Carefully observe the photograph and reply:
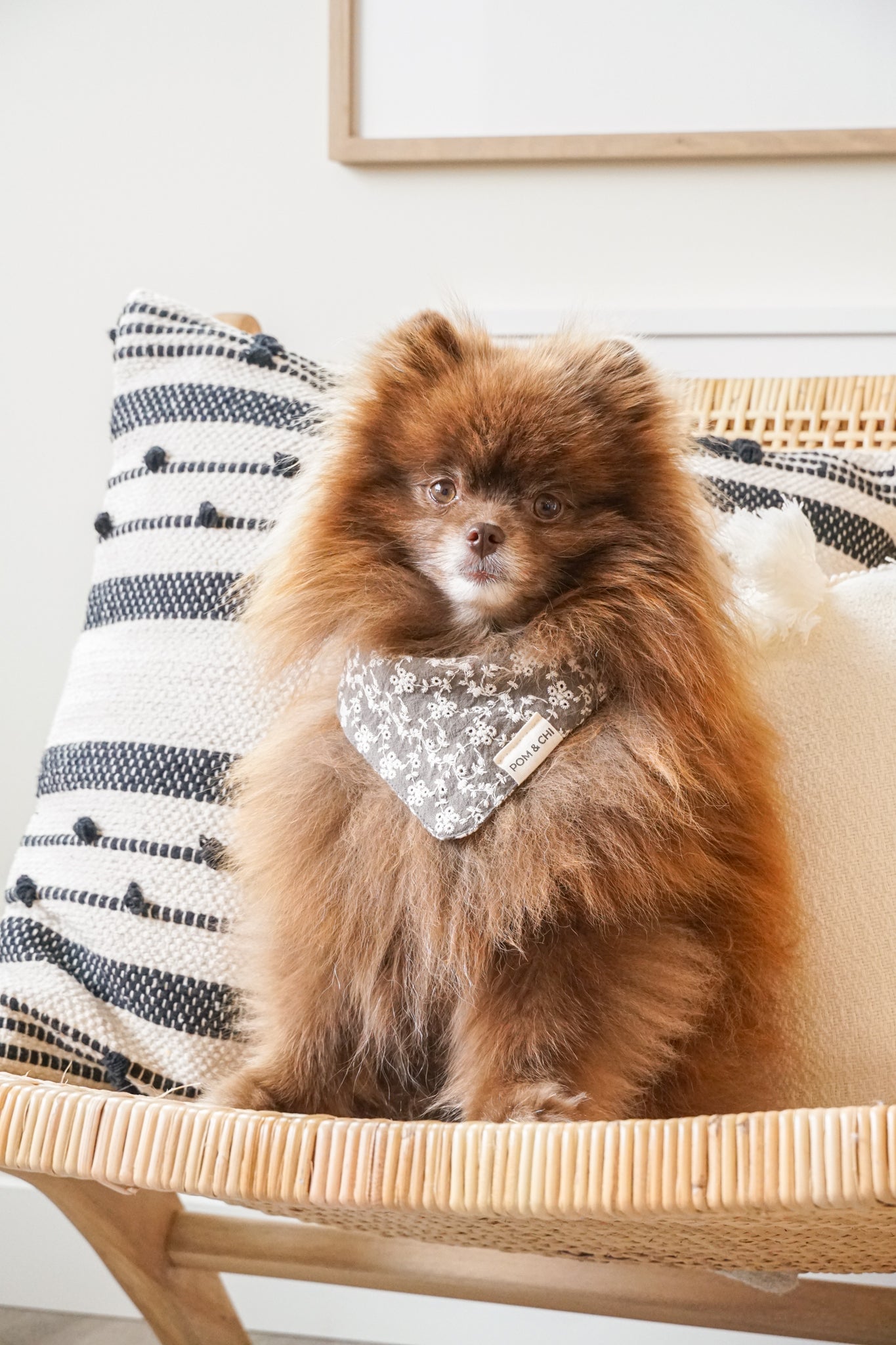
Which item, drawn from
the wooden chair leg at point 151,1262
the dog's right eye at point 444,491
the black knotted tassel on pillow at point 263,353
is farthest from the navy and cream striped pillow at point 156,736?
the dog's right eye at point 444,491

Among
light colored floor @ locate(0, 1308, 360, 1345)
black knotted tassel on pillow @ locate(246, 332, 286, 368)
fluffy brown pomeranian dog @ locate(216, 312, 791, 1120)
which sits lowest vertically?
light colored floor @ locate(0, 1308, 360, 1345)

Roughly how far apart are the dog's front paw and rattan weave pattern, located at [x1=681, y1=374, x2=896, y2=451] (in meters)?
1.02

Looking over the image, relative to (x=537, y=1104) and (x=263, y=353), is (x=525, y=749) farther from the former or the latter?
(x=263, y=353)

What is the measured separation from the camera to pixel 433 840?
102 centimetres

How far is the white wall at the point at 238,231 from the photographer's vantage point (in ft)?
6.11

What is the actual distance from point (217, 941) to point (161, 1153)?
1.55ft

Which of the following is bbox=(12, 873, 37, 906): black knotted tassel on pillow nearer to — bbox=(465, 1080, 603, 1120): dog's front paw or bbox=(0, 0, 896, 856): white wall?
bbox=(465, 1080, 603, 1120): dog's front paw

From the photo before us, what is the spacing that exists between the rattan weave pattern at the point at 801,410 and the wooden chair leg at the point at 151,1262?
1.20 metres

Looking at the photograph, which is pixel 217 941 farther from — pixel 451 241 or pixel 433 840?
pixel 451 241

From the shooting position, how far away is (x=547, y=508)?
3.51 ft

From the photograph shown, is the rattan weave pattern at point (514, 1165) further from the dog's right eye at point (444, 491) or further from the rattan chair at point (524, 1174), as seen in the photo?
the dog's right eye at point (444, 491)

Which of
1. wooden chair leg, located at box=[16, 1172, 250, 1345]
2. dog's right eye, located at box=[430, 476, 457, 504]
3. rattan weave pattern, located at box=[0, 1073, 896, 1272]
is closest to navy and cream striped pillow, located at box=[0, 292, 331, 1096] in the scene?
wooden chair leg, located at box=[16, 1172, 250, 1345]

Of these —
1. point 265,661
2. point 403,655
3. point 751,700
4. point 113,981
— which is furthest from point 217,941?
point 751,700

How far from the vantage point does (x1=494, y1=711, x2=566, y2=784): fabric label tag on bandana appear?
3.35ft
